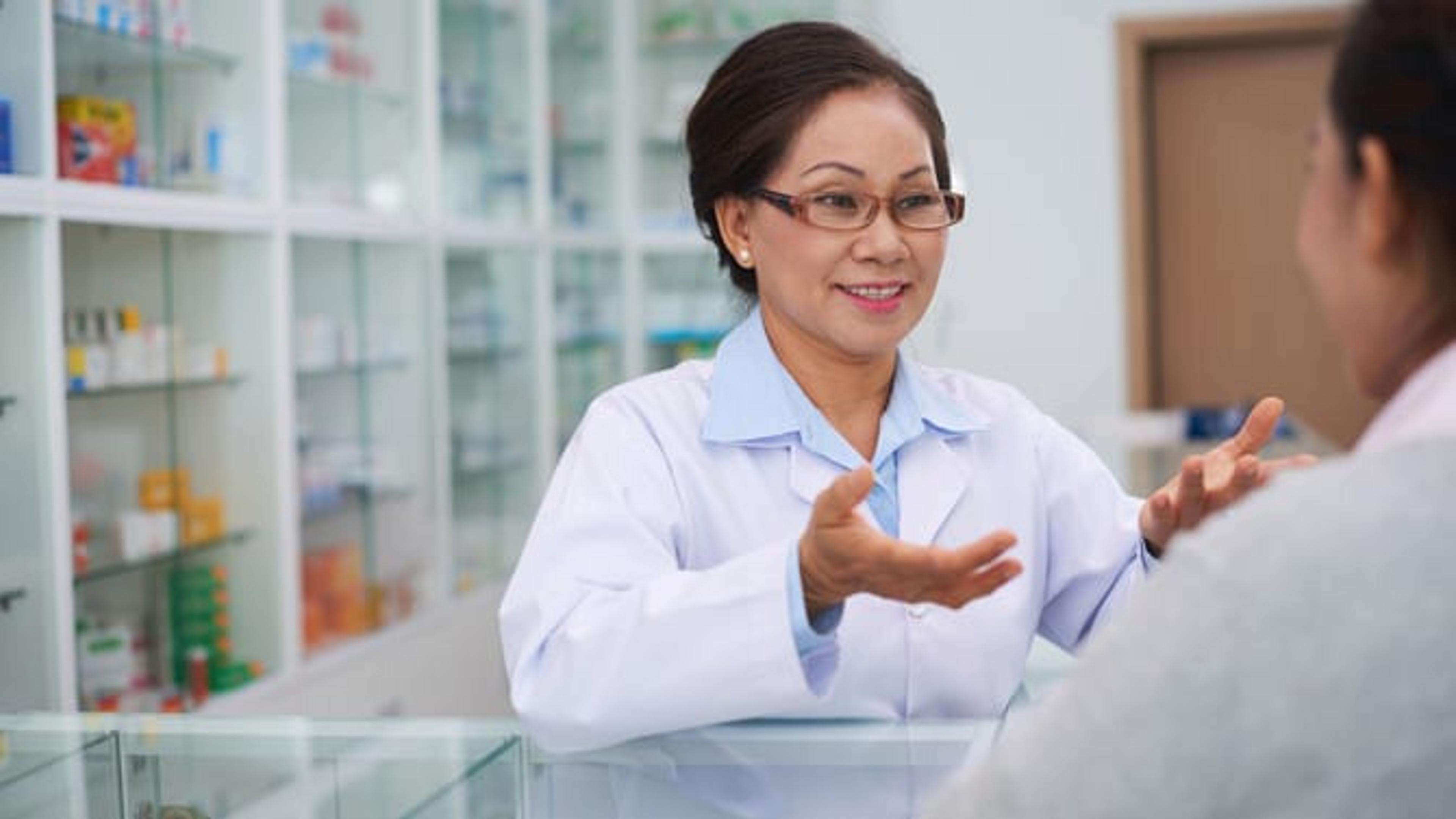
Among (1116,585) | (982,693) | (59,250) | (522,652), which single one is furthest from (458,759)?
(59,250)

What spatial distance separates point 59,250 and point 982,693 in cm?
226

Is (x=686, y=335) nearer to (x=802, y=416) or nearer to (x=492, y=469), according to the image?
(x=492, y=469)

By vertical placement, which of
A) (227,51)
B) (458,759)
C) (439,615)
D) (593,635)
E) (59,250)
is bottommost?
(439,615)

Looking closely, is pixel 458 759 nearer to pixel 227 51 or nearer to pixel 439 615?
pixel 227 51

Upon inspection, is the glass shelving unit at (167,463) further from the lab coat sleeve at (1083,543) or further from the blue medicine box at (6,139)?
the lab coat sleeve at (1083,543)

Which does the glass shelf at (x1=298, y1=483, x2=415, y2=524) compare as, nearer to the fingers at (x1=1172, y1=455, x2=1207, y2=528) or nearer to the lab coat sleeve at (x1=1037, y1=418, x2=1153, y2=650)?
the lab coat sleeve at (x1=1037, y1=418, x2=1153, y2=650)

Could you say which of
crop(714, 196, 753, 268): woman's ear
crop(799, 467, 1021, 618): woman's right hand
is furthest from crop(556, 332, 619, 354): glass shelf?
crop(799, 467, 1021, 618): woman's right hand

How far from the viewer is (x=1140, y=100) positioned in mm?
6273

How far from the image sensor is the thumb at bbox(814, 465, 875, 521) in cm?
107

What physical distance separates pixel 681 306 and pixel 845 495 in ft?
17.6

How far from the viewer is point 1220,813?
783 millimetres

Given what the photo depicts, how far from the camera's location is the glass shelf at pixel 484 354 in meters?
5.35

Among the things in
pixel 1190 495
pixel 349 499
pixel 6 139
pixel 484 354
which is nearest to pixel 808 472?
pixel 1190 495

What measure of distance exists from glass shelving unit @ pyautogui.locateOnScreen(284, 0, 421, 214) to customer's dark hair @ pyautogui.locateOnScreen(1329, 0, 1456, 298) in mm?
3743
